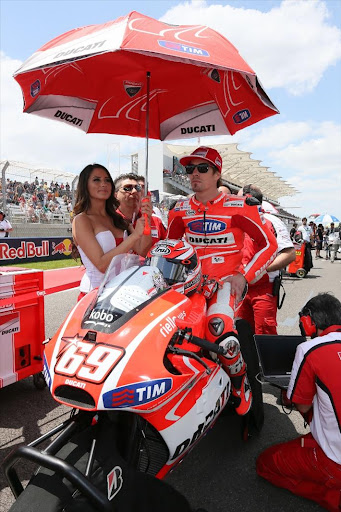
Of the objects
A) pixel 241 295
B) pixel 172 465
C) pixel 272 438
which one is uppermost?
pixel 241 295

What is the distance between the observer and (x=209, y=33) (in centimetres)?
280

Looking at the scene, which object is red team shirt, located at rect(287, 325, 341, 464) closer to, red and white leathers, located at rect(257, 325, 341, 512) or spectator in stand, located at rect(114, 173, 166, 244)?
red and white leathers, located at rect(257, 325, 341, 512)

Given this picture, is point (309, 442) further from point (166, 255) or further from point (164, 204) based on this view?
point (164, 204)

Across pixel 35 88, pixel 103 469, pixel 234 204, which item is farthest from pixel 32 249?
pixel 103 469

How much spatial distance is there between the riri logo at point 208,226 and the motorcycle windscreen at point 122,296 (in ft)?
3.42

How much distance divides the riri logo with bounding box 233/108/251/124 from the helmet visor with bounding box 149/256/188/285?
77.3 inches

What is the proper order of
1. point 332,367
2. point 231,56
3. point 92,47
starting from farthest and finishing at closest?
point 231,56
point 92,47
point 332,367

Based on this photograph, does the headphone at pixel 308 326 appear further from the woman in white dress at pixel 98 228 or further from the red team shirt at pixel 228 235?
the woman in white dress at pixel 98 228

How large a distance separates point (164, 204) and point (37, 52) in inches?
743

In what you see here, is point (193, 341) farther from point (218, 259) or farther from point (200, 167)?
point (200, 167)

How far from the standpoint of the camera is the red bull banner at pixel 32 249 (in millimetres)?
12454

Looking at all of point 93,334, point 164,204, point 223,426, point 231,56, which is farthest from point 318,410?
point 164,204

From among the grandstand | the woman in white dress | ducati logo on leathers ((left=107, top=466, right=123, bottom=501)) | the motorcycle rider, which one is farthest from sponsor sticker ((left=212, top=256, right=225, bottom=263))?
the grandstand

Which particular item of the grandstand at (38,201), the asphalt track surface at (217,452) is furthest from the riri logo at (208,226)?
the grandstand at (38,201)
